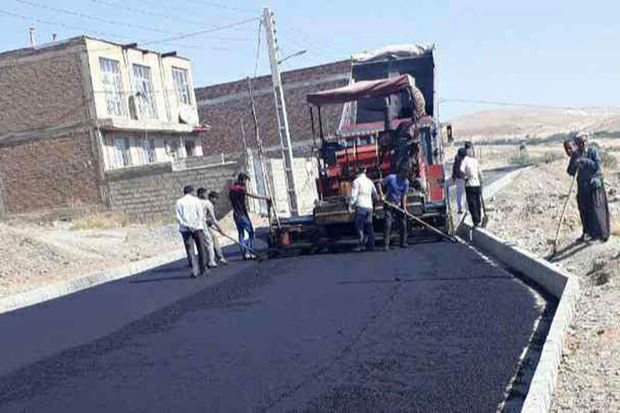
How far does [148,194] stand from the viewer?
27.8 metres

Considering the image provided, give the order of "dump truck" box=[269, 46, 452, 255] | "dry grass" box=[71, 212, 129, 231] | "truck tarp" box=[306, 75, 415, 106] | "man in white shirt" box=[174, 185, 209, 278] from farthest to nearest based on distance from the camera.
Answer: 1. "dry grass" box=[71, 212, 129, 231]
2. "truck tarp" box=[306, 75, 415, 106]
3. "dump truck" box=[269, 46, 452, 255]
4. "man in white shirt" box=[174, 185, 209, 278]

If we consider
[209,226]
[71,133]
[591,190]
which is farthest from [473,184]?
[71,133]

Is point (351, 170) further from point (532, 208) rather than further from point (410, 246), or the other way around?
point (532, 208)

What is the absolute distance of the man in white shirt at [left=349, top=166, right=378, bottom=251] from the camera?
44.1 ft

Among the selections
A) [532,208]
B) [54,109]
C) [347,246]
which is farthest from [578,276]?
[54,109]

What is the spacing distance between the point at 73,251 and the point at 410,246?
828cm

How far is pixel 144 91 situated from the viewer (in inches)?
1293

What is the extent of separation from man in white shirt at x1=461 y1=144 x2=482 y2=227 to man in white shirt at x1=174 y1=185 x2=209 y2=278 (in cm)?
467

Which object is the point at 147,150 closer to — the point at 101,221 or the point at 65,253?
the point at 101,221

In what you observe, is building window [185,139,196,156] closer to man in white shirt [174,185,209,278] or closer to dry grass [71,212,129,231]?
dry grass [71,212,129,231]

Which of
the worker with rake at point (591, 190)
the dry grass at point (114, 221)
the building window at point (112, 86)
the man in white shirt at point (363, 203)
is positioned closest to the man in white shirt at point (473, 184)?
the man in white shirt at point (363, 203)

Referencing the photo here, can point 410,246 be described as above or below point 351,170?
below

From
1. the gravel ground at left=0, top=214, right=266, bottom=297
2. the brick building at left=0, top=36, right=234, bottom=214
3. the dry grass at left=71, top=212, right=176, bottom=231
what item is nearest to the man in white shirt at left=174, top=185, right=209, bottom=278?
the gravel ground at left=0, top=214, right=266, bottom=297

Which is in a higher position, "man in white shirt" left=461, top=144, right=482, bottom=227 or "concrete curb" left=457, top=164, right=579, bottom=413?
"man in white shirt" left=461, top=144, right=482, bottom=227
